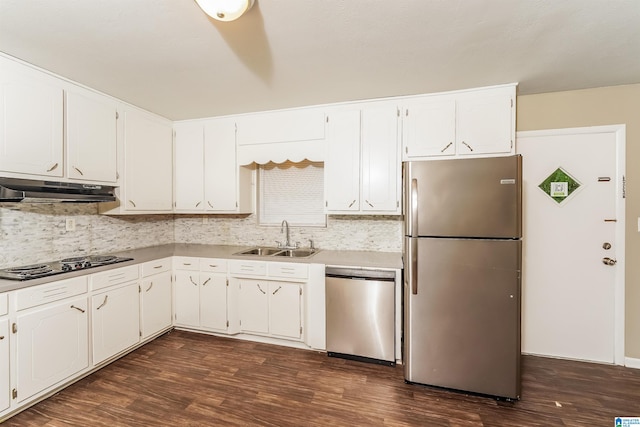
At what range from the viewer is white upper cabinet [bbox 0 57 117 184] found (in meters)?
1.94

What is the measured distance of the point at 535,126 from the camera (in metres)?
2.60

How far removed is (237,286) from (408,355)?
5.77 feet

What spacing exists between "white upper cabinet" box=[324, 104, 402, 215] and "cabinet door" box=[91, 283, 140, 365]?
2060 millimetres

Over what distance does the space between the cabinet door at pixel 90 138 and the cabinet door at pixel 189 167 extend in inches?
28.6

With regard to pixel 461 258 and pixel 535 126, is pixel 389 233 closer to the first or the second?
pixel 461 258

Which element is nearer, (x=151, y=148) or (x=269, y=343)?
(x=269, y=343)

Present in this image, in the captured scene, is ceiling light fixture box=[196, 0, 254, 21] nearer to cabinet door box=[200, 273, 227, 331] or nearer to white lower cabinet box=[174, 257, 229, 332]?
white lower cabinet box=[174, 257, 229, 332]

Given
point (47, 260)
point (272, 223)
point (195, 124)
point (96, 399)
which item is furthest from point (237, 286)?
point (195, 124)

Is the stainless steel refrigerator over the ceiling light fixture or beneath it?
beneath

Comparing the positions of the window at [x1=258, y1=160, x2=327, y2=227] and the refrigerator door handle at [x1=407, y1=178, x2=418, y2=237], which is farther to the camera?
Result: the window at [x1=258, y1=160, x2=327, y2=227]

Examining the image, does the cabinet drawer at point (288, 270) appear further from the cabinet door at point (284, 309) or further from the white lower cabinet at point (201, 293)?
the white lower cabinet at point (201, 293)

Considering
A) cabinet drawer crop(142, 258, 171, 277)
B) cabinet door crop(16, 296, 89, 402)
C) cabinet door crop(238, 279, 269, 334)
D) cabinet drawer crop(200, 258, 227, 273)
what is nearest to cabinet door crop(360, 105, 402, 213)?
cabinet door crop(238, 279, 269, 334)

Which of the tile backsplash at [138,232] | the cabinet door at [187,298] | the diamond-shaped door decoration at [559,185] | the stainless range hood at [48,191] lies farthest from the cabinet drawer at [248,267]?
the diamond-shaped door decoration at [559,185]

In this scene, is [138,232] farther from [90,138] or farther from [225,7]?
[225,7]
